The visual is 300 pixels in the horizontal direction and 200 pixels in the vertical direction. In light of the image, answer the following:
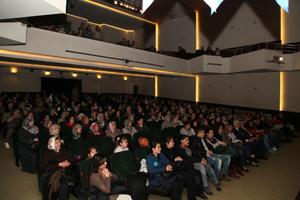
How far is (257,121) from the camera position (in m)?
7.36

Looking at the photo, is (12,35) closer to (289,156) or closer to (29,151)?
(29,151)

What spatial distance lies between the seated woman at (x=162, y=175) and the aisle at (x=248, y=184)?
1.71ft

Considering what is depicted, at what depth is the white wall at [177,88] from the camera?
15.6m

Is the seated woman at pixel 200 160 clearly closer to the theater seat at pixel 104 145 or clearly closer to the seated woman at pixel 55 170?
the theater seat at pixel 104 145

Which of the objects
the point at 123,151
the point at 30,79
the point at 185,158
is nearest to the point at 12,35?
the point at 123,151

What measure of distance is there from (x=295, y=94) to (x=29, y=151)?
10.8m

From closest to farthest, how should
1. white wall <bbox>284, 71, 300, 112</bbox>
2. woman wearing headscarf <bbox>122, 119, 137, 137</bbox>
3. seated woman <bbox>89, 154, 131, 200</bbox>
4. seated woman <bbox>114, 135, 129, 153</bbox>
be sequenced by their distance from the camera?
1. seated woman <bbox>89, 154, 131, 200</bbox>
2. seated woman <bbox>114, 135, 129, 153</bbox>
3. woman wearing headscarf <bbox>122, 119, 137, 137</bbox>
4. white wall <bbox>284, 71, 300, 112</bbox>

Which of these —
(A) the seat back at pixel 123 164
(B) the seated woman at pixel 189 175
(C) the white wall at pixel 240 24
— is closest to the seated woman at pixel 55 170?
(A) the seat back at pixel 123 164

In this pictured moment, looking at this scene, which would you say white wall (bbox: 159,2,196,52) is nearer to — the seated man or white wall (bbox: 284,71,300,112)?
white wall (bbox: 284,71,300,112)

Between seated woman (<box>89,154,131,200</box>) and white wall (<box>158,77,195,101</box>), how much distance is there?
41.6 feet

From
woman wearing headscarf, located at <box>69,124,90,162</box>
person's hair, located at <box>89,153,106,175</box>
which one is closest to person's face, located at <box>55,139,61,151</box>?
woman wearing headscarf, located at <box>69,124,90,162</box>

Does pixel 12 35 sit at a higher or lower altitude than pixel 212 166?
higher

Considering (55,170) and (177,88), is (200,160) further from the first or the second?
(177,88)

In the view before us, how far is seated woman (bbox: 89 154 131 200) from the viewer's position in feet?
10.00
